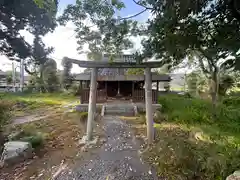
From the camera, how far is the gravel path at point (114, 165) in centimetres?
346

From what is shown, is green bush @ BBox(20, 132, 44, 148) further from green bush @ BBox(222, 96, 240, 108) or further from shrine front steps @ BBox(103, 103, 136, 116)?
green bush @ BBox(222, 96, 240, 108)

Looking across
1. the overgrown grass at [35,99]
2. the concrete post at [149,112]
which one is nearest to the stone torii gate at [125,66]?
the concrete post at [149,112]

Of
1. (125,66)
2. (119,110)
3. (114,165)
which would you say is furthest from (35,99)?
(114,165)

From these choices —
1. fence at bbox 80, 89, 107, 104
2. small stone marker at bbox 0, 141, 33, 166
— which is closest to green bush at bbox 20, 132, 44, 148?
small stone marker at bbox 0, 141, 33, 166

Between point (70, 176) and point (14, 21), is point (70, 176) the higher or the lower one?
the lower one

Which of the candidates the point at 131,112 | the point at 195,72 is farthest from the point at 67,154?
the point at 195,72

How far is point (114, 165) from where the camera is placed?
12.8ft

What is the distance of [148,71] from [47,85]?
63.2 ft

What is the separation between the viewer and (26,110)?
11.2 meters

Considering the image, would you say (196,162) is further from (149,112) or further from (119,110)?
(119,110)

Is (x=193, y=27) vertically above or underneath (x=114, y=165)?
above

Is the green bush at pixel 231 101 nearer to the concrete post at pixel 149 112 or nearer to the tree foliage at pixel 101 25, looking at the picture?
the concrete post at pixel 149 112

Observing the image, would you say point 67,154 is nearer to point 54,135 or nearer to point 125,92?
point 54,135

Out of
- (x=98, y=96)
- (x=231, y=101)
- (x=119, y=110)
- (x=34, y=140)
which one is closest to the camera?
(x=34, y=140)
